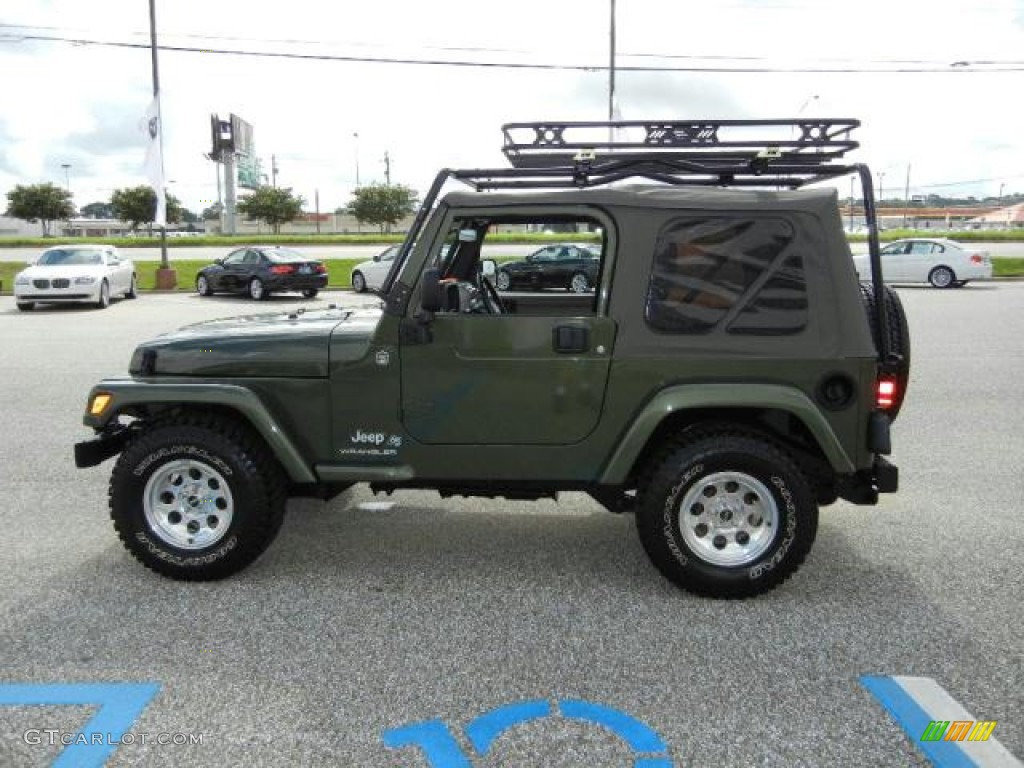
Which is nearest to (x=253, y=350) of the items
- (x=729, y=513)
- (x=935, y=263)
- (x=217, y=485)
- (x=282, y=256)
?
(x=217, y=485)

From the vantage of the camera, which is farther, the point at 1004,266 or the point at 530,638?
the point at 1004,266

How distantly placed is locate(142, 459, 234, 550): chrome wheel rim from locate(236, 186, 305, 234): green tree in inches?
3274

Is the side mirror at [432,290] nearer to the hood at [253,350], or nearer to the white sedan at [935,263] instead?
the hood at [253,350]

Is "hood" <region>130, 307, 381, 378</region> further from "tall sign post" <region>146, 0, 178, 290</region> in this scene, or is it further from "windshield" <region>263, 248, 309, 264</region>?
"tall sign post" <region>146, 0, 178, 290</region>

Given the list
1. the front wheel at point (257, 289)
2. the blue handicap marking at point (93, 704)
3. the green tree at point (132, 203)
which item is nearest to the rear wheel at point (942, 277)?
the front wheel at point (257, 289)

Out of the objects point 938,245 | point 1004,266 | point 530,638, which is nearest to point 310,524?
point 530,638

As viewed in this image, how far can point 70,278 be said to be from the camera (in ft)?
62.2

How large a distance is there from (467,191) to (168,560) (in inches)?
89.3

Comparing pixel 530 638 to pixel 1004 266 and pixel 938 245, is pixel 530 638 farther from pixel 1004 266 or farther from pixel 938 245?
pixel 1004 266

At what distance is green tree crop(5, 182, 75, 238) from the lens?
261ft

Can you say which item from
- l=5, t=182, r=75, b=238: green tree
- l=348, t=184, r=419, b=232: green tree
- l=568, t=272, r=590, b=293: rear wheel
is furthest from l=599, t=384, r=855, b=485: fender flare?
l=5, t=182, r=75, b=238: green tree

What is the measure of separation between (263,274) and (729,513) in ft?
65.3

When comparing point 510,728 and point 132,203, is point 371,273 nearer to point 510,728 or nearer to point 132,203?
point 510,728

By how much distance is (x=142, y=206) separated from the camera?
86.3 metres
